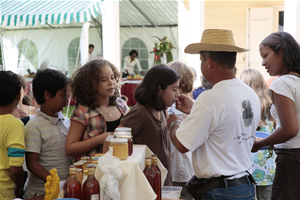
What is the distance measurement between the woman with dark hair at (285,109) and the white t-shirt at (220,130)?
0.42 meters

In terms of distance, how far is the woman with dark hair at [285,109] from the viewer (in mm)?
2383

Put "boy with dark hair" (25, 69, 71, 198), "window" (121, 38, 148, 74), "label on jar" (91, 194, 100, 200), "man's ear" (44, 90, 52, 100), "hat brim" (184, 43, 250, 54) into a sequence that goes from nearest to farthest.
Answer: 1. "label on jar" (91, 194, 100, 200)
2. "hat brim" (184, 43, 250, 54)
3. "boy with dark hair" (25, 69, 71, 198)
4. "man's ear" (44, 90, 52, 100)
5. "window" (121, 38, 148, 74)

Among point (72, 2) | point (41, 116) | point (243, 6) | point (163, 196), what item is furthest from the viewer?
point (243, 6)

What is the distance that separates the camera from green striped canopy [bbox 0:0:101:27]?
706 cm

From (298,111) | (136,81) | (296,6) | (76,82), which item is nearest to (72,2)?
(136,81)

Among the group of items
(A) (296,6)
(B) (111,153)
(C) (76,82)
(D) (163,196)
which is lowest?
(D) (163,196)

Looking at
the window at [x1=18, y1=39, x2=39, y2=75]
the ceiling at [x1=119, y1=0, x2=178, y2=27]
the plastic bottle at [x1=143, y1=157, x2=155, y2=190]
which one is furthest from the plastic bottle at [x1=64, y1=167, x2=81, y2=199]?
the window at [x1=18, y1=39, x2=39, y2=75]

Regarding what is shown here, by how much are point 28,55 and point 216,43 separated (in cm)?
1751

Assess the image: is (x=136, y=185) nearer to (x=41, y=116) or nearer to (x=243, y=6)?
(x=41, y=116)

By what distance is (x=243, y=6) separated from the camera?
34.1ft

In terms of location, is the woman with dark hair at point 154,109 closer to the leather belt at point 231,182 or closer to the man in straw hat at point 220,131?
the man in straw hat at point 220,131

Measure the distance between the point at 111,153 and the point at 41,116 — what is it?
99cm

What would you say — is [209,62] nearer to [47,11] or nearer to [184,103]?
[184,103]

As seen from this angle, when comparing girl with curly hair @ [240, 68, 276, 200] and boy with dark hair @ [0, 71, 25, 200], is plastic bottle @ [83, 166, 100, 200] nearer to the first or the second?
boy with dark hair @ [0, 71, 25, 200]
